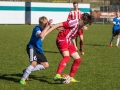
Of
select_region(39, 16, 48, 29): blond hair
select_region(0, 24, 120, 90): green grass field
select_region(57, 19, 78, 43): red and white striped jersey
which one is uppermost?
select_region(39, 16, 48, 29): blond hair

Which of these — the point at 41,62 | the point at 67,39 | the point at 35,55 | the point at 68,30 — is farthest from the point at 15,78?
the point at 68,30

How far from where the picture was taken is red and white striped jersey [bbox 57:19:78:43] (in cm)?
896

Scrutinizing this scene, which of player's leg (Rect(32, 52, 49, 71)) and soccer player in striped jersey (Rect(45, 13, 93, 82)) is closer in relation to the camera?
soccer player in striped jersey (Rect(45, 13, 93, 82))

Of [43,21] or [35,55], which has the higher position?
[43,21]

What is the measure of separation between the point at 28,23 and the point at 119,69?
129 feet

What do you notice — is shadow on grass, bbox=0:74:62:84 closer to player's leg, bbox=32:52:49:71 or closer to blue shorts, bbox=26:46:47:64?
player's leg, bbox=32:52:49:71

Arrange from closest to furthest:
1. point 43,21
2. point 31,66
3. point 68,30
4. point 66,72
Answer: point 43,21, point 31,66, point 68,30, point 66,72

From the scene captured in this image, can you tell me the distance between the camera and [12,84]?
8.90 metres

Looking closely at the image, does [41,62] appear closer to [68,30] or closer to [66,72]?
[68,30]

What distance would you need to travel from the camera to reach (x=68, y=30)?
9102mm

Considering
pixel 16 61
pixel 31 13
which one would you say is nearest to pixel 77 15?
pixel 16 61

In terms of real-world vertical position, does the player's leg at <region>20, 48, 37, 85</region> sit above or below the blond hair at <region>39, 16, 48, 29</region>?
below

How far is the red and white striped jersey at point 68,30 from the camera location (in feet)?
29.4

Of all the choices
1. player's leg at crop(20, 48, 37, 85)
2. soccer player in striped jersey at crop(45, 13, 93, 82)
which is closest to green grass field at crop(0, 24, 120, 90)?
player's leg at crop(20, 48, 37, 85)
